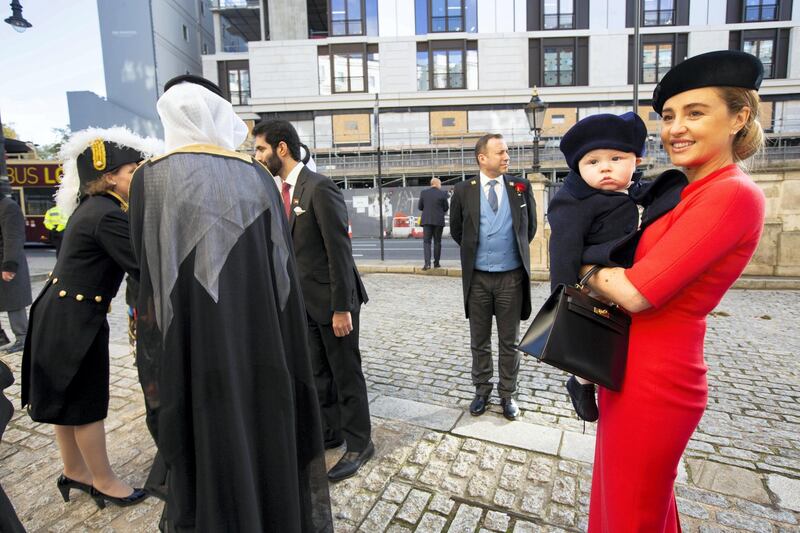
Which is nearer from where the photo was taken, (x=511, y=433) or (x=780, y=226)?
(x=511, y=433)

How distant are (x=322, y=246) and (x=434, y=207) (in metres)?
9.29

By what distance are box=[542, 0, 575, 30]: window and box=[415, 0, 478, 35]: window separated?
5248 mm

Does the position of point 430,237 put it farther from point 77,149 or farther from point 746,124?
point 746,124

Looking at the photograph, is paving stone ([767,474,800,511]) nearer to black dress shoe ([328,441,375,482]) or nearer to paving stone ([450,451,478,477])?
paving stone ([450,451,478,477])

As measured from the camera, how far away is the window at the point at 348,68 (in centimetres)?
3638

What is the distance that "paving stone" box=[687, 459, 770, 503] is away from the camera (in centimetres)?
280

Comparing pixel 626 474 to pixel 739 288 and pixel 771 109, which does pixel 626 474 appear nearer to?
pixel 739 288

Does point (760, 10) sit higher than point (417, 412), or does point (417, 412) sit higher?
point (760, 10)

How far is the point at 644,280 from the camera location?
1.51m

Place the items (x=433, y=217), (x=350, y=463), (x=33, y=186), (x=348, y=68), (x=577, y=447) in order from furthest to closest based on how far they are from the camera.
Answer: (x=348, y=68) → (x=33, y=186) → (x=433, y=217) → (x=577, y=447) → (x=350, y=463)

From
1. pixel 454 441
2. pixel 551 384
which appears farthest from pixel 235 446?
pixel 551 384

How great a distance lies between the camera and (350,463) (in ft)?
10.4

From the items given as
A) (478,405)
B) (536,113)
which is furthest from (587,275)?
(536,113)

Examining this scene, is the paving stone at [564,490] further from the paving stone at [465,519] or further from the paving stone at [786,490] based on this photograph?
the paving stone at [786,490]
